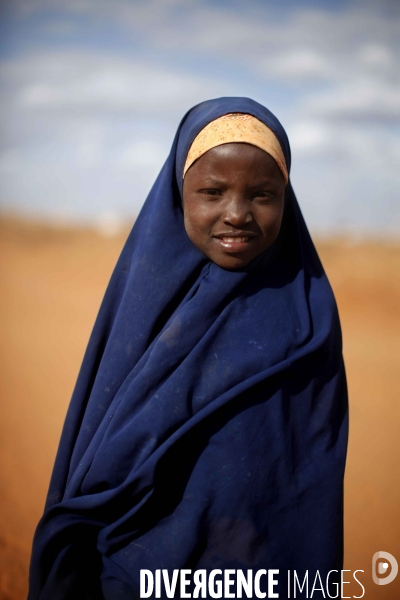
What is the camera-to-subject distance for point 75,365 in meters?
4.21

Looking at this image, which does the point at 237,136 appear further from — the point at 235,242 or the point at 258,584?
the point at 258,584

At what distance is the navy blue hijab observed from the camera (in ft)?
4.28

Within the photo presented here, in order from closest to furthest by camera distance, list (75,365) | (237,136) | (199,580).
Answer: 1. (237,136)
2. (199,580)
3. (75,365)

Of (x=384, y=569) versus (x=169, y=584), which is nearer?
(x=169, y=584)

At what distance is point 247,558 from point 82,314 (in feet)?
12.2

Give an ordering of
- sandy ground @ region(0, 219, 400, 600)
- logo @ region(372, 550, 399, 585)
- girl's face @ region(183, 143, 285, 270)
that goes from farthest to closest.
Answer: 1. sandy ground @ region(0, 219, 400, 600)
2. logo @ region(372, 550, 399, 585)
3. girl's face @ region(183, 143, 285, 270)

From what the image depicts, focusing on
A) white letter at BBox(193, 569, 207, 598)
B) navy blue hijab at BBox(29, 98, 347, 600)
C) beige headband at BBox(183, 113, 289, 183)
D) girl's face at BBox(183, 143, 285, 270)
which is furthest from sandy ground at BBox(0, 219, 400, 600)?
beige headband at BBox(183, 113, 289, 183)

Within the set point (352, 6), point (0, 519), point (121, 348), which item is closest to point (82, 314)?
point (0, 519)

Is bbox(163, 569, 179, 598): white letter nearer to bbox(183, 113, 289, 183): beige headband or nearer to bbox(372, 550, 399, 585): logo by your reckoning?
bbox(183, 113, 289, 183): beige headband

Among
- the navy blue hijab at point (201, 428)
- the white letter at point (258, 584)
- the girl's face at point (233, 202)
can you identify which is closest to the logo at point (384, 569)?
the navy blue hijab at point (201, 428)

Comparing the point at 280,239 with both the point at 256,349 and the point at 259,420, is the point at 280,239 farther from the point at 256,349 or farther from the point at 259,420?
the point at 259,420

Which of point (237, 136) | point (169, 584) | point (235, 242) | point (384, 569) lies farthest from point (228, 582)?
point (384, 569)

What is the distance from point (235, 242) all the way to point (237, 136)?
0.77 ft

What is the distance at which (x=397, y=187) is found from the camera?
17.2 feet
